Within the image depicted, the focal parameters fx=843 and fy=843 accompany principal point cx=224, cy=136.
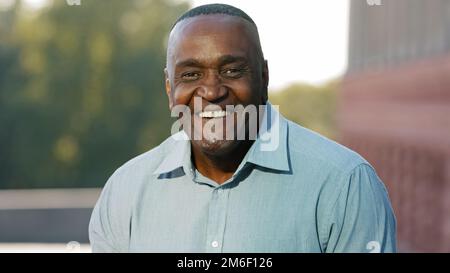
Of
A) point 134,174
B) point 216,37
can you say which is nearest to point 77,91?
point 134,174

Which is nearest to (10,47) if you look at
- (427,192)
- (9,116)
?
(9,116)

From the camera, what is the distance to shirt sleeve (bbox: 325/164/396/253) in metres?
2.57

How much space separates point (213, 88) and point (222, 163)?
29cm

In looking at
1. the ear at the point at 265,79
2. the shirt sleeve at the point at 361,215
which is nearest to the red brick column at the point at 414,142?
the ear at the point at 265,79

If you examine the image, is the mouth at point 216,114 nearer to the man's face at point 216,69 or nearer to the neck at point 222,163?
the man's face at point 216,69

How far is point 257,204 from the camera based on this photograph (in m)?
2.71

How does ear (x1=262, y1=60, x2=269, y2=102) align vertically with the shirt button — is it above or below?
above

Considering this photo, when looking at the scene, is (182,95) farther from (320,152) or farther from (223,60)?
(320,152)

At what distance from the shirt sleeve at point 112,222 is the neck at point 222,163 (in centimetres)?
29

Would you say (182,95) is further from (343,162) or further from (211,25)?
(343,162)

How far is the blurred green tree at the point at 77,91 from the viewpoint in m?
37.4

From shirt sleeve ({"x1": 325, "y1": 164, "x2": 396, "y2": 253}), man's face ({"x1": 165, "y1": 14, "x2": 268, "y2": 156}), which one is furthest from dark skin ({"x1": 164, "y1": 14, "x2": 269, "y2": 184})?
shirt sleeve ({"x1": 325, "y1": 164, "x2": 396, "y2": 253})

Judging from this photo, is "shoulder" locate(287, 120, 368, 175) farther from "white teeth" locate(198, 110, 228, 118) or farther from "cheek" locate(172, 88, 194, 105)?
"cheek" locate(172, 88, 194, 105)

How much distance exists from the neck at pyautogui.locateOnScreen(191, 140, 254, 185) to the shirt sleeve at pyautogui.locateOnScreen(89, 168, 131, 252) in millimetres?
290
